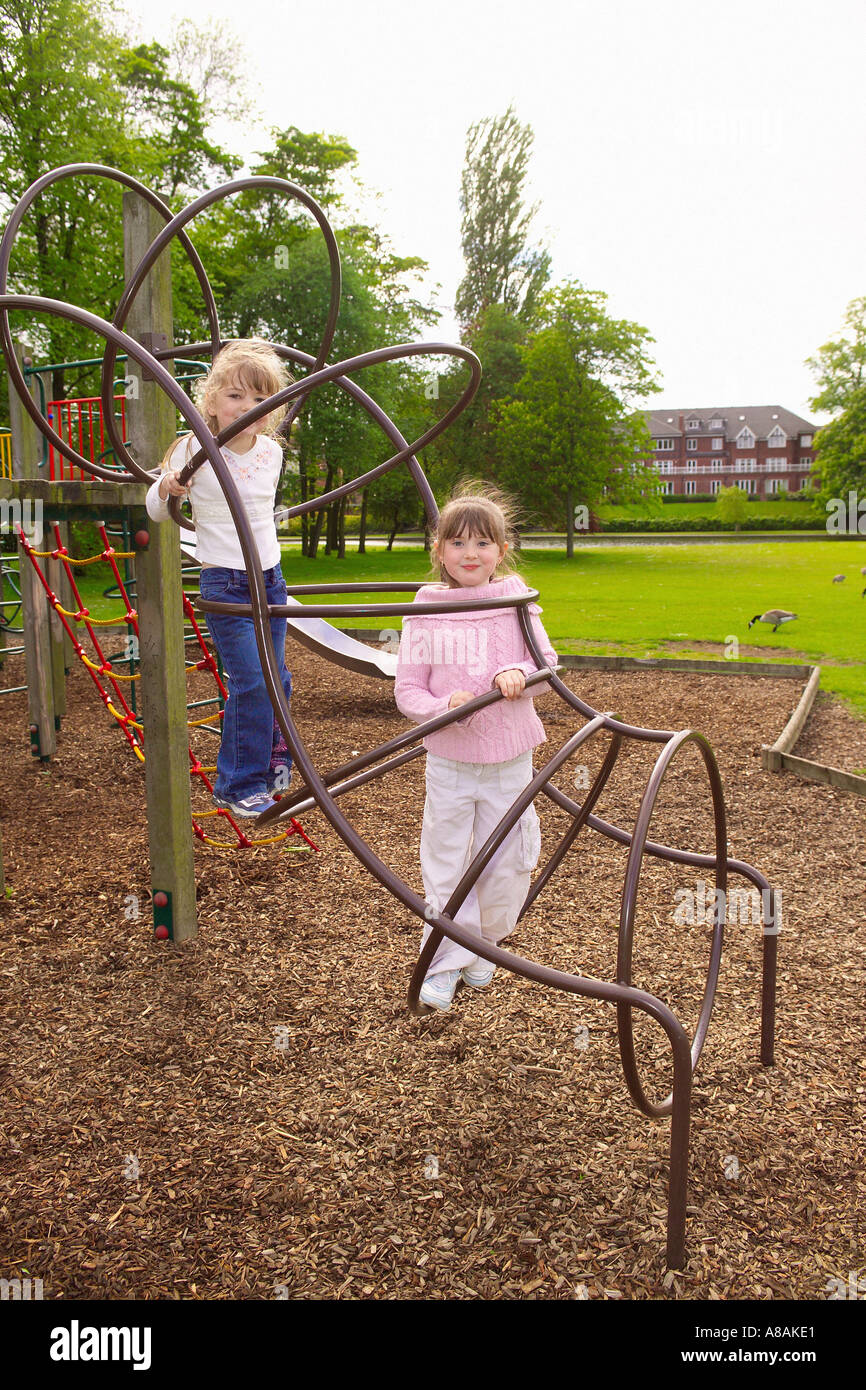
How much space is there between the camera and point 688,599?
1722 centimetres

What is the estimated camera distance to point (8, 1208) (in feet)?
7.59

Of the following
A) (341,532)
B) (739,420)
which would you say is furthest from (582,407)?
(739,420)

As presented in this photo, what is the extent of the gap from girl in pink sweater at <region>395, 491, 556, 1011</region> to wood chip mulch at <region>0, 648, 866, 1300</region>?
433mm

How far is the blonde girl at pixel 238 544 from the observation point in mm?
3152

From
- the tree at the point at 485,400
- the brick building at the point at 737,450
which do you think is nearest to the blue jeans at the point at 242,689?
the tree at the point at 485,400

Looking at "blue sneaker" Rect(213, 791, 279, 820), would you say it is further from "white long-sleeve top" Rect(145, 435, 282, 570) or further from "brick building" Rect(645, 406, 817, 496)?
"brick building" Rect(645, 406, 817, 496)

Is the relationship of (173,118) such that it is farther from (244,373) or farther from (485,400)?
(244,373)

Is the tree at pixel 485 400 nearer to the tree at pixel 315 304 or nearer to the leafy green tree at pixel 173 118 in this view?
the tree at pixel 315 304

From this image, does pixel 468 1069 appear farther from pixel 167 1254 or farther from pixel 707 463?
pixel 707 463

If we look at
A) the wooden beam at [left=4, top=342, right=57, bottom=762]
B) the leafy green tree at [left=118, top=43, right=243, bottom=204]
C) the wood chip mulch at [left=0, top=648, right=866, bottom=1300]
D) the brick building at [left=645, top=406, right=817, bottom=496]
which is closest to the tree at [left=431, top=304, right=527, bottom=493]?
the leafy green tree at [left=118, top=43, right=243, bottom=204]

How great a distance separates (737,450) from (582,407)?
5922 centimetres

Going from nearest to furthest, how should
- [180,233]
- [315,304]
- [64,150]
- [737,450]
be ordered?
1. [180,233]
2. [64,150]
3. [315,304]
4. [737,450]

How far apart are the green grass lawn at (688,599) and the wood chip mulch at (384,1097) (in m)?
Answer: 4.69

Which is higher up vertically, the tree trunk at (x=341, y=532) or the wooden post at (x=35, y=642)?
the tree trunk at (x=341, y=532)
